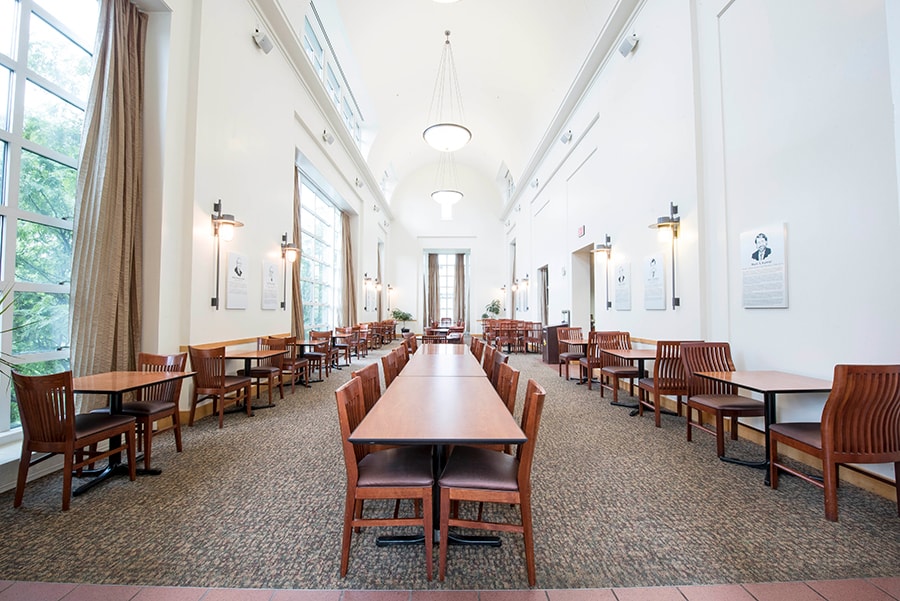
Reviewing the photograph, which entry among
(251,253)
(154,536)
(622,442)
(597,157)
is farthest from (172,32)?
(597,157)

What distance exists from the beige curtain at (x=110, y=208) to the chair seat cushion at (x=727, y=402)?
16.3 ft

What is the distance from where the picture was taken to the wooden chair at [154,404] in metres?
2.69

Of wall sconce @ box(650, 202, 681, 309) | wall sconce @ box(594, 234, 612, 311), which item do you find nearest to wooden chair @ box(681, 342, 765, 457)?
wall sconce @ box(650, 202, 681, 309)

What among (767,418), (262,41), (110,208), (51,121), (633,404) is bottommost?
(633,404)

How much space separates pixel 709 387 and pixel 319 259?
8.63 m

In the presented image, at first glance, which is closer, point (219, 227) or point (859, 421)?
point (859, 421)

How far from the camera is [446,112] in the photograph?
1195cm

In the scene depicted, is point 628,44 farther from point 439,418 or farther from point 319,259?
point 319,259

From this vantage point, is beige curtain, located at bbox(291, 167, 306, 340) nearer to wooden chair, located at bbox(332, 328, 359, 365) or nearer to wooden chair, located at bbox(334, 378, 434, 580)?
wooden chair, located at bbox(332, 328, 359, 365)

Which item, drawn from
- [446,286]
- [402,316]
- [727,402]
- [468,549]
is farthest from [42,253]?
[446,286]

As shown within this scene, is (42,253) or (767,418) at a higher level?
(42,253)

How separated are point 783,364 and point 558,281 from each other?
6.19 metres

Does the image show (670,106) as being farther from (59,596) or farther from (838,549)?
(59,596)

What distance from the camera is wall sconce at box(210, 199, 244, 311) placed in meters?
4.25
